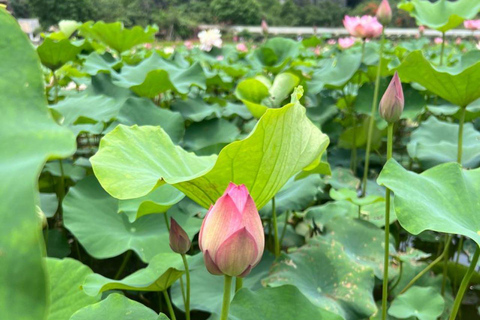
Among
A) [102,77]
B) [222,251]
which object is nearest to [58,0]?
[102,77]

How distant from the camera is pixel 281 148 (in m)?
0.54

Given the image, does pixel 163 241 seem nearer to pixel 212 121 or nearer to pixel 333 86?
pixel 212 121

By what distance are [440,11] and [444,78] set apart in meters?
1.03

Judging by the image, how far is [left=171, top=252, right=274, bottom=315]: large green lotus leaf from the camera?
905mm

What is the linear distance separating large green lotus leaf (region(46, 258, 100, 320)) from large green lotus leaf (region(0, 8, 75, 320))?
18.3 inches

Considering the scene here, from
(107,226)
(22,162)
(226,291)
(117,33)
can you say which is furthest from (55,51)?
(22,162)

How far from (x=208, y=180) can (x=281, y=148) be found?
0.09m

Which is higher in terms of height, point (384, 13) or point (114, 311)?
point (384, 13)

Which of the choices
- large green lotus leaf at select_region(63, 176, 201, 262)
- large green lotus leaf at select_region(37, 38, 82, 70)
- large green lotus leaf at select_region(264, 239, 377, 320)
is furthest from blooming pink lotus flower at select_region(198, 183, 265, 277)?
large green lotus leaf at select_region(37, 38, 82, 70)

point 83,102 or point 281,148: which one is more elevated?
point 281,148

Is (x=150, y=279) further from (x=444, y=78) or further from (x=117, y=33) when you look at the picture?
(x=117, y=33)

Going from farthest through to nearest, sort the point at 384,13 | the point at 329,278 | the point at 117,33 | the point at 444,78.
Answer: the point at 117,33
the point at 384,13
the point at 444,78
the point at 329,278

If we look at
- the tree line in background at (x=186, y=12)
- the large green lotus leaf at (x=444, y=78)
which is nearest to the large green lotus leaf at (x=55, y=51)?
the large green lotus leaf at (x=444, y=78)

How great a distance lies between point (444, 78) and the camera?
1.03 meters
